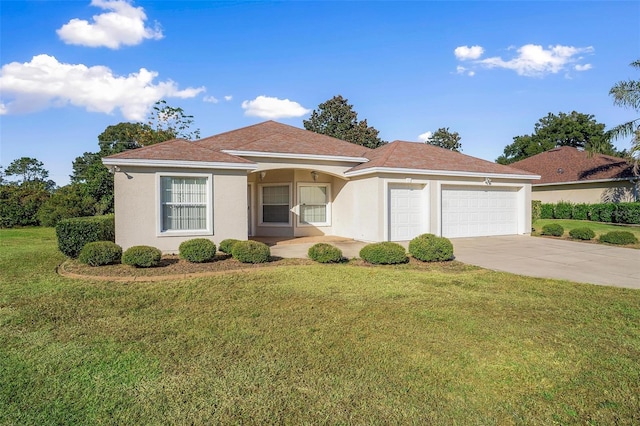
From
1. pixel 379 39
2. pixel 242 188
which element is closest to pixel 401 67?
pixel 379 39

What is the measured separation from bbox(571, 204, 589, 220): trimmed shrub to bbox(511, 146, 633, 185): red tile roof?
2.06 m

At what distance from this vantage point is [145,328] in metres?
5.29

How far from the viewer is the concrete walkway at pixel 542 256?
8.89 m

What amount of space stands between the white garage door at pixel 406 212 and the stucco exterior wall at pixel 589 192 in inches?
654

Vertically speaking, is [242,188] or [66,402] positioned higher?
[242,188]

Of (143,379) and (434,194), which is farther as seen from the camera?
(434,194)

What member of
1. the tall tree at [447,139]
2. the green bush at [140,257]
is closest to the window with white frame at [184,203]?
the green bush at [140,257]

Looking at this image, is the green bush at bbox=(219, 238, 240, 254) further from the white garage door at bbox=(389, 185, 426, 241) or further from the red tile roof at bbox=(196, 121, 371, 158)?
the white garage door at bbox=(389, 185, 426, 241)

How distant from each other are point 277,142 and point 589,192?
21.6 meters

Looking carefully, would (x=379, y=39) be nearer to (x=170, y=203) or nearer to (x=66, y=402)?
(x=170, y=203)

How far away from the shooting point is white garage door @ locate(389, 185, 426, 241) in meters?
14.4

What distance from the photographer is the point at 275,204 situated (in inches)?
663

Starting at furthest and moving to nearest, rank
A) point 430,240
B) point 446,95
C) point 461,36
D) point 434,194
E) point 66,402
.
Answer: point 446,95 → point 461,36 → point 434,194 → point 430,240 → point 66,402

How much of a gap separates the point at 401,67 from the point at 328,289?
567 inches
